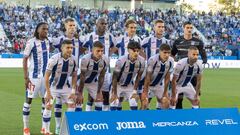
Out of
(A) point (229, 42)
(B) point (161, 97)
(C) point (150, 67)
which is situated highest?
(C) point (150, 67)

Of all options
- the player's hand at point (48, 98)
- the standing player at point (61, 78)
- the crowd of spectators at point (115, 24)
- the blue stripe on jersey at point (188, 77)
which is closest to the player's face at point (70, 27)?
the standing player at point (61, 78)

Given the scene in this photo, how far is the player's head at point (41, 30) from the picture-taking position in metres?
9.23

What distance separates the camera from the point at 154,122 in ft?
22.2

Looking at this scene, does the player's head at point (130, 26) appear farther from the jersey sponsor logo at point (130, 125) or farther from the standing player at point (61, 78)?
the jersey sponsor logo at point (130, 125)

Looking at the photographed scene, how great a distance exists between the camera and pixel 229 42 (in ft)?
137

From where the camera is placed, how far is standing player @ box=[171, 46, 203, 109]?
386 inches

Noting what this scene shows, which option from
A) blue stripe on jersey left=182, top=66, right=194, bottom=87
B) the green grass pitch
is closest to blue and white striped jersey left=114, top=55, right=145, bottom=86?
blue stripe on jersey left=182, top=66, right=194, bottom=87

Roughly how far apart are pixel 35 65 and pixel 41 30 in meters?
0.65

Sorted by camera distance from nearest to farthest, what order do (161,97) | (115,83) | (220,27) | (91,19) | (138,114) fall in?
(138,114), (115,83), (161,97), (91,19), (220,27)

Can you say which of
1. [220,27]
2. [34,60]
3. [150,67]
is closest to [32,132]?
[34,60]

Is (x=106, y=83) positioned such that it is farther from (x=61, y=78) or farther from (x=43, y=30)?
(x=43, y=30)

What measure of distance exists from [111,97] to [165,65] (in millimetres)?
1207

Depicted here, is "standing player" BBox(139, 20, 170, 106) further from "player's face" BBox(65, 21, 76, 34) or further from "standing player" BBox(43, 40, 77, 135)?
"standing player" BBox(43, 40, 77, 135)

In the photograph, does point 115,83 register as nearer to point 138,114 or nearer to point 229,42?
point 138,114
